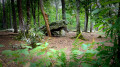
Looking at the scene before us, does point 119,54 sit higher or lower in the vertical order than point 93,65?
higher

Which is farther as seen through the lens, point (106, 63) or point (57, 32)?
point (57, 32)

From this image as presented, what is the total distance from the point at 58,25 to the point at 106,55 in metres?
8.09

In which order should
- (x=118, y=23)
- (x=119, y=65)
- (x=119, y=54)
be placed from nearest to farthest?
(x=118, y=23), (x=119, y=65), (x=119, y=54)

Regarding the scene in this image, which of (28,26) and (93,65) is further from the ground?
(28,26)

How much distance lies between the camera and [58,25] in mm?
9148

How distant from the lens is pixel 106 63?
116cm

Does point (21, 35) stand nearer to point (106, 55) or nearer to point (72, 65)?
point (72, 65)

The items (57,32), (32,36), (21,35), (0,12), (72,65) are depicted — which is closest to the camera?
(72,65)

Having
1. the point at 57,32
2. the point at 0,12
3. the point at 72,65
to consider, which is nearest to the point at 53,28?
the point at 57,32

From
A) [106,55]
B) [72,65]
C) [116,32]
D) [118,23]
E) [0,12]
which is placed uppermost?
[0,12]

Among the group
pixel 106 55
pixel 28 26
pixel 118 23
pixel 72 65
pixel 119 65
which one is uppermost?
pixel 28 26

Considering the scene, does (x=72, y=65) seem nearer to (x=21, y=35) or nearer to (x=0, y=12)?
(x=21, y=35)

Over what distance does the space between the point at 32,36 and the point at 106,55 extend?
17.1 ft

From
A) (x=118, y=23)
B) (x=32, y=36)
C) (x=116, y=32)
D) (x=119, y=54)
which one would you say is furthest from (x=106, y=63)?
(x=32, y=36)
